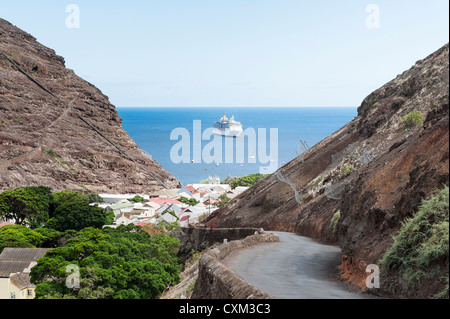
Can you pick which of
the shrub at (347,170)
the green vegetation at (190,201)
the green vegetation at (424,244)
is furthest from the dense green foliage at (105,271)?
the green vegetation at (190,201)

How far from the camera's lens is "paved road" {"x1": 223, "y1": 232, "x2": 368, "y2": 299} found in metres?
11.5

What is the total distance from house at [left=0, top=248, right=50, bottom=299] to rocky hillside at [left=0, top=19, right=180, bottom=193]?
→ 47.5 m

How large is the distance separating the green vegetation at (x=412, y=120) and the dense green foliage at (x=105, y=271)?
14916 millimetres

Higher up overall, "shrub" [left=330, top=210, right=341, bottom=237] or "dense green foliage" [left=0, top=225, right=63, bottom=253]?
"shrub" [left=330, top=210, right=341, bottom=237]

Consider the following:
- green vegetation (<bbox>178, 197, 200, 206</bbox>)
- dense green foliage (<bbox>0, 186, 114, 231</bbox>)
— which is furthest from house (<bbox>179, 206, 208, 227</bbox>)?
green vegetation (<bbox>178, 197, 200, 206</bbox>)

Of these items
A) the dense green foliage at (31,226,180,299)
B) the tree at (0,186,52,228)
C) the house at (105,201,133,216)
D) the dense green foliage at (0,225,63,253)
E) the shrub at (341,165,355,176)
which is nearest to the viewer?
the dense green foliage at (31,226,180,299)

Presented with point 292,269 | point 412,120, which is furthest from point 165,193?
point 292,269

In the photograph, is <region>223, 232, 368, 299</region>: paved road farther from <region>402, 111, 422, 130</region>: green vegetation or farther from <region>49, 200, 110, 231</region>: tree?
<region>49, 200, 110, 231</region>: tree

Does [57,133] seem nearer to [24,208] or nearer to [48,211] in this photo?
[48,211]

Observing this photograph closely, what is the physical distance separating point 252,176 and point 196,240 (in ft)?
255

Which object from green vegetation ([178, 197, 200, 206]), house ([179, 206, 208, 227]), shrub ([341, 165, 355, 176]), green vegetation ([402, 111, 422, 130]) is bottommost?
house ([179, 206, 208, 227])

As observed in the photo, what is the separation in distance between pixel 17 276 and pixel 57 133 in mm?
75716

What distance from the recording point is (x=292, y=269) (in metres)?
15.1
